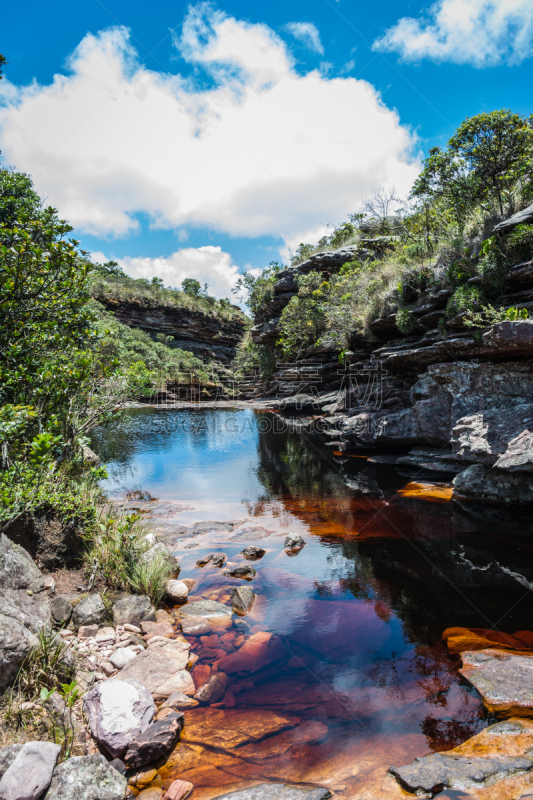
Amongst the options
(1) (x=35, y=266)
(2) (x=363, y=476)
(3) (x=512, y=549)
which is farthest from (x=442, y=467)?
(1) (x=35, y=266)

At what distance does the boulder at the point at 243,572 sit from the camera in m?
7.46

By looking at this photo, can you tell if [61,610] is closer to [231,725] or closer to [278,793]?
[231,725]

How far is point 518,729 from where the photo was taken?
12.7 ft

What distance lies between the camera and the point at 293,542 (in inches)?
348

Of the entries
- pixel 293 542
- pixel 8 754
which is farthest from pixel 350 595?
pixel 8 754

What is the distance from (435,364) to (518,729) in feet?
38.2

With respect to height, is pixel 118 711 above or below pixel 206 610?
above

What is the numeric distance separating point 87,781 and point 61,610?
256 cm

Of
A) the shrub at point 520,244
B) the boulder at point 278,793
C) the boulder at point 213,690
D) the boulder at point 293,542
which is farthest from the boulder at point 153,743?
the shrub at point 520,244

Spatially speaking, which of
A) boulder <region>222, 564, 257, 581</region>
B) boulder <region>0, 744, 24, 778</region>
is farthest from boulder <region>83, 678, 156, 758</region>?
boulder <region>222, 564, 257, 581</region>

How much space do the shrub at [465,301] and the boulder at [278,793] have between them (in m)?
12.0

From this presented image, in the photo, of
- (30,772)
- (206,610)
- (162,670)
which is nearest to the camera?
(30,772)

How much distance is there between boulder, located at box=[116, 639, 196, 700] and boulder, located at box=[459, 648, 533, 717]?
11.4 feet

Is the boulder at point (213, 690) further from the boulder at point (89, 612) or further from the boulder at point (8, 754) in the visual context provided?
the boulder at point (8, 754)
